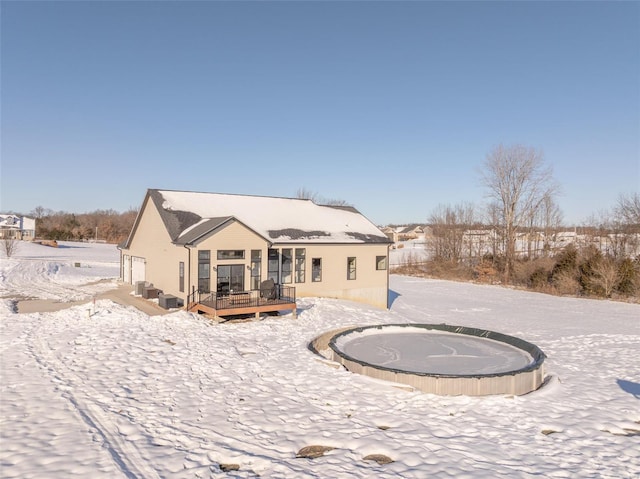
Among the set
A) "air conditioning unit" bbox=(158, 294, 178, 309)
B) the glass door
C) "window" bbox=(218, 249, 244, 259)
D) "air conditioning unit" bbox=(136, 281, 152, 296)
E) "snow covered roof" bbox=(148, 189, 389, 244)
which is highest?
"snow covered roof" bbox=(148, 189, 389, 244)

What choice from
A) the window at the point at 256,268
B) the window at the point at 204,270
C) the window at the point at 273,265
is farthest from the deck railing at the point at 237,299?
the window at the point at 273,265

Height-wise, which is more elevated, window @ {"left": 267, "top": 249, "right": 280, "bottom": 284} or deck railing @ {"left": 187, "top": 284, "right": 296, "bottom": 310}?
window @ {"left": 267, "top": 249, "right": 280, "bottom": 284}

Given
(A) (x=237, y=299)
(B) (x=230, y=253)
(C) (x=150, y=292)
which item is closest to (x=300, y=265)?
(B) (x=230, y=253)

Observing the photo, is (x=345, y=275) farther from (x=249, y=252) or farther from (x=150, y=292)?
(x=150, y=292)

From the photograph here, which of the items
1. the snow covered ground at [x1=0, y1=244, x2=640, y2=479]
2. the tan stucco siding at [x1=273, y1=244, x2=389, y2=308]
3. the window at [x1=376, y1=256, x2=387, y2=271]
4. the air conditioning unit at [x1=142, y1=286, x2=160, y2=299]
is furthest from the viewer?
the window at [x1=376, y1=256, x2=387, y2=271]

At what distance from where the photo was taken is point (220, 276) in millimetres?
17500

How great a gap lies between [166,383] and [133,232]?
51.5 feet

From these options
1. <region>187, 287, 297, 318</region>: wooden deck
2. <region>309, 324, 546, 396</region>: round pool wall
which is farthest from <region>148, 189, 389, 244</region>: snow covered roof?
<region>309, 324, 546, 396</region>: round pool wall

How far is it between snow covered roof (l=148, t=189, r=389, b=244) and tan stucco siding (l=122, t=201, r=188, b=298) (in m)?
0.70

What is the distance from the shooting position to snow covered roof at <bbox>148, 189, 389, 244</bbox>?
19.0 metres

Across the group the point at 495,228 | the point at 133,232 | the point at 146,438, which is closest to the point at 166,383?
the point at 146,438

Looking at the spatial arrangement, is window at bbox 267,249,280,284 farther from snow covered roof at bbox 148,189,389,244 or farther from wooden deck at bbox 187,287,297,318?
wooden deck at bbox 187,287,297,318

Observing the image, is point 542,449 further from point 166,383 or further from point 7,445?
point 7,445

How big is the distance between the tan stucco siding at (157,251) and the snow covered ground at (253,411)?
3.20 meters
